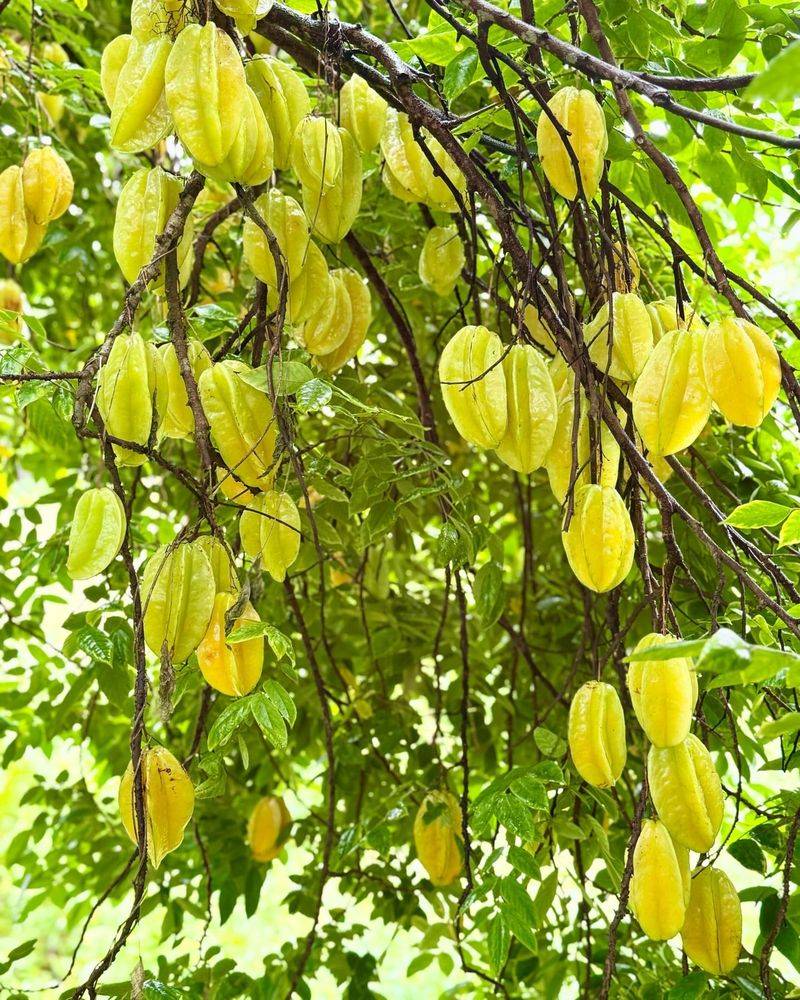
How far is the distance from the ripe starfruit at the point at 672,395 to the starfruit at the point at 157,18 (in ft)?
1.58

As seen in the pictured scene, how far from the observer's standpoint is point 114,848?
1.79m

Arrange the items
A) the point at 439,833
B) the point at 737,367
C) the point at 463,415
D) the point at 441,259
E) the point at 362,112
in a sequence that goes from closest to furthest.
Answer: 1. the point at 737,367
2. the point at 463,415
3. the point at 362,112
4. the point at 441,259
5. the point at 439,833

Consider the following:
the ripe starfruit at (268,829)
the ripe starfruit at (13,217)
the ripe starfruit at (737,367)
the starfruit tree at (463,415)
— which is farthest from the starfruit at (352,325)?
the ripe starfruit at (268,829)

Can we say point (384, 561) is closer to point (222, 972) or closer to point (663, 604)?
point (222, 972)

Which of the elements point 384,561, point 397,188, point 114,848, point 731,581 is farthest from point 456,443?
point 114,848

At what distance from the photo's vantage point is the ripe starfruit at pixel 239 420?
2.85 feet

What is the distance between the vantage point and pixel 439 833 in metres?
1.37

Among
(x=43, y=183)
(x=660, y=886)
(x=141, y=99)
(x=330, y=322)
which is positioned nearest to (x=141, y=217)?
(x=141, y=99)

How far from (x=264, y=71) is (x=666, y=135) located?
667mm

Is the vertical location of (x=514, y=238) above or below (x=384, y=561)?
above

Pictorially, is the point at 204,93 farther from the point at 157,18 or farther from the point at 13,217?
the point at 13,217

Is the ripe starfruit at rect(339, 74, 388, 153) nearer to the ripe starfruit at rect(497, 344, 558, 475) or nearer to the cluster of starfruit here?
the ripe starfruit at rect(497, 344, 558, 475)

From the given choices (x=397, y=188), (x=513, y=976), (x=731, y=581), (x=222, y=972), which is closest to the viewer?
(x=397, y=188)

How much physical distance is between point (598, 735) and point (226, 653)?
34 cm
